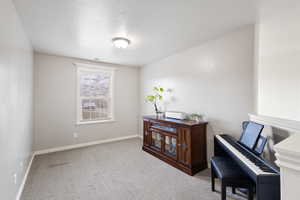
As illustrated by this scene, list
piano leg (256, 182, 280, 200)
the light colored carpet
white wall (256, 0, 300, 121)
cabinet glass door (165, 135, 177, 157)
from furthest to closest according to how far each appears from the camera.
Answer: cabinet glass door (165, 135, 177, 157) → white wall (256, 0, 300, 121) → the light colored carpet → piano leg (256, 182, 280, 200)

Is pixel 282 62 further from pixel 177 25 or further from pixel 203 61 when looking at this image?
pixel 177 25

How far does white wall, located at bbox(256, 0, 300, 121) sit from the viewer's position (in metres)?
2.12

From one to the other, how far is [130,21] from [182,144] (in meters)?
2.34

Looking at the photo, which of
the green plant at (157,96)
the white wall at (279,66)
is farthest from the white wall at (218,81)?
the green plant at (157,96)

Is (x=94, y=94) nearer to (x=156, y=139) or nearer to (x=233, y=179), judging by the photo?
(x=156, y=139)

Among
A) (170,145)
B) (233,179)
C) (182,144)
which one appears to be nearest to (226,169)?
(233,179)

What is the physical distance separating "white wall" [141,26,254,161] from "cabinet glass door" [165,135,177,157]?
0.69 meters

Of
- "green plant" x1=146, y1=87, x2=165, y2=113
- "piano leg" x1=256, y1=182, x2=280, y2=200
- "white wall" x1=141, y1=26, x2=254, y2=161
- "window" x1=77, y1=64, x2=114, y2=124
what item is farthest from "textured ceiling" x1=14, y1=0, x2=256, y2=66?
"piano leg" x1=256, y1=182, x2=280, y2=200

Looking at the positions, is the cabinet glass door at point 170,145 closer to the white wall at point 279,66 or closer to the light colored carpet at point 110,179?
the light colored carpet at point 110,179

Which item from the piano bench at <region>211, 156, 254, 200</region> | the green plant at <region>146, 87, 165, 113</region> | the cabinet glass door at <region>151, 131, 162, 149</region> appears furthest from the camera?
the green plant at <region>146, 87, 165, 113</region>

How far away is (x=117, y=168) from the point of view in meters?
2.68

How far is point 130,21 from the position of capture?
6.66ft

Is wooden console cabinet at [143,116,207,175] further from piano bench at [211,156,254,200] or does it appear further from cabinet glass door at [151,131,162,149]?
piano bench at [211,156,254,200]

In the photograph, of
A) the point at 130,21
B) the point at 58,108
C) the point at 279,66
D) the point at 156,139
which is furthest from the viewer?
the point at 58,108
